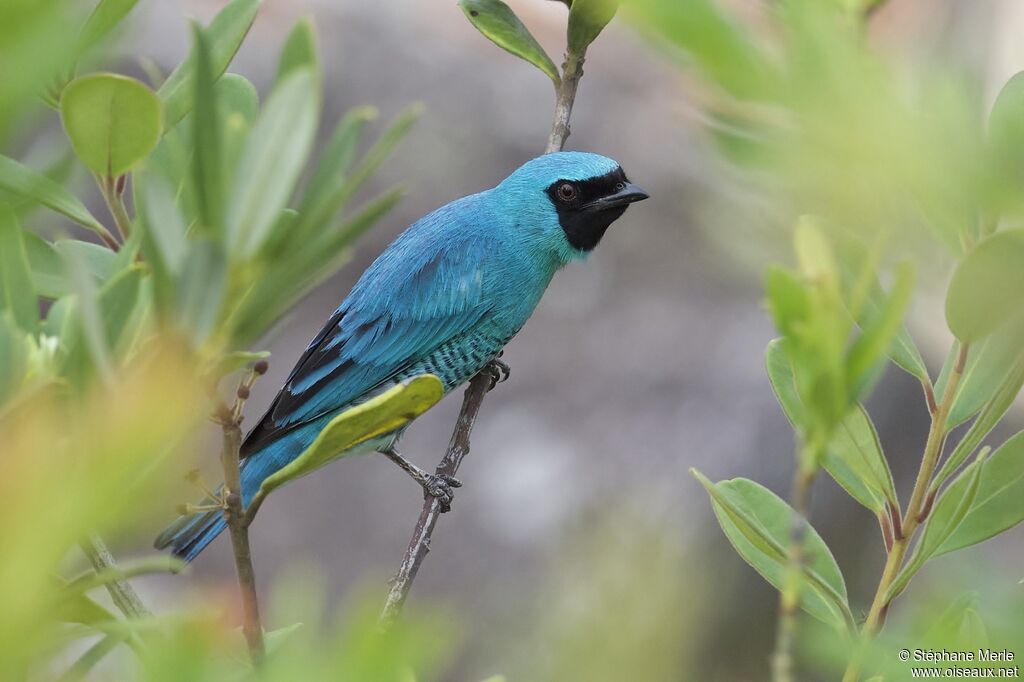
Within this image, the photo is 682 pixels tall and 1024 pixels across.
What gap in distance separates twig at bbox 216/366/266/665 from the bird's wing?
220 centimetres

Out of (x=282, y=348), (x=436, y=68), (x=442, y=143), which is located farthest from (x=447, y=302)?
(x=436, y=68)

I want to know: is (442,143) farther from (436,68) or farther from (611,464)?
(611,464)

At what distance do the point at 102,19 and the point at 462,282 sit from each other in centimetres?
238

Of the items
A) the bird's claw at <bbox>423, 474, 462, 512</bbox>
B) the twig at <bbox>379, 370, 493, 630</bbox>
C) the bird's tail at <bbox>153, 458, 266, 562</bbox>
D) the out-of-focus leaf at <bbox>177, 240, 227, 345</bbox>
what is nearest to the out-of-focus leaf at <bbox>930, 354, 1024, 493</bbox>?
the twig at <bbox>379, 370, 493, 630</bbox>

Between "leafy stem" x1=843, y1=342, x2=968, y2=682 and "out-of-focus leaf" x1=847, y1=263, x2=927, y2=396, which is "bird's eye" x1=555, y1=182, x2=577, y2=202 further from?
"out-of-focus leaf" x1=847, y1=263, x2=927, y2=396

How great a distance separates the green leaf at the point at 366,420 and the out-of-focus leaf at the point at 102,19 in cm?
34

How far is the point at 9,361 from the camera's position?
0.67m

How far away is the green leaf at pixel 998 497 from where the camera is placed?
42.3 inches

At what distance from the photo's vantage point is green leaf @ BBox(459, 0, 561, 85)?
1642 millimetres

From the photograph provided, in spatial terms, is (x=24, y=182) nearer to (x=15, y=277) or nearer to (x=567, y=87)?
(x=15, y=277)

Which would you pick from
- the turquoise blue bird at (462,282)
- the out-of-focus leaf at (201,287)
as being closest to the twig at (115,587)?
the out-of-focus leaf at (201,287)

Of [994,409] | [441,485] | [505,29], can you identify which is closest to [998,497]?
[994,409]

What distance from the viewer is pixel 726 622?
519 centimetres

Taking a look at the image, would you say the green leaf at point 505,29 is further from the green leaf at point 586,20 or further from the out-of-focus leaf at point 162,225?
the out-of-focus leaf at point 162,225
